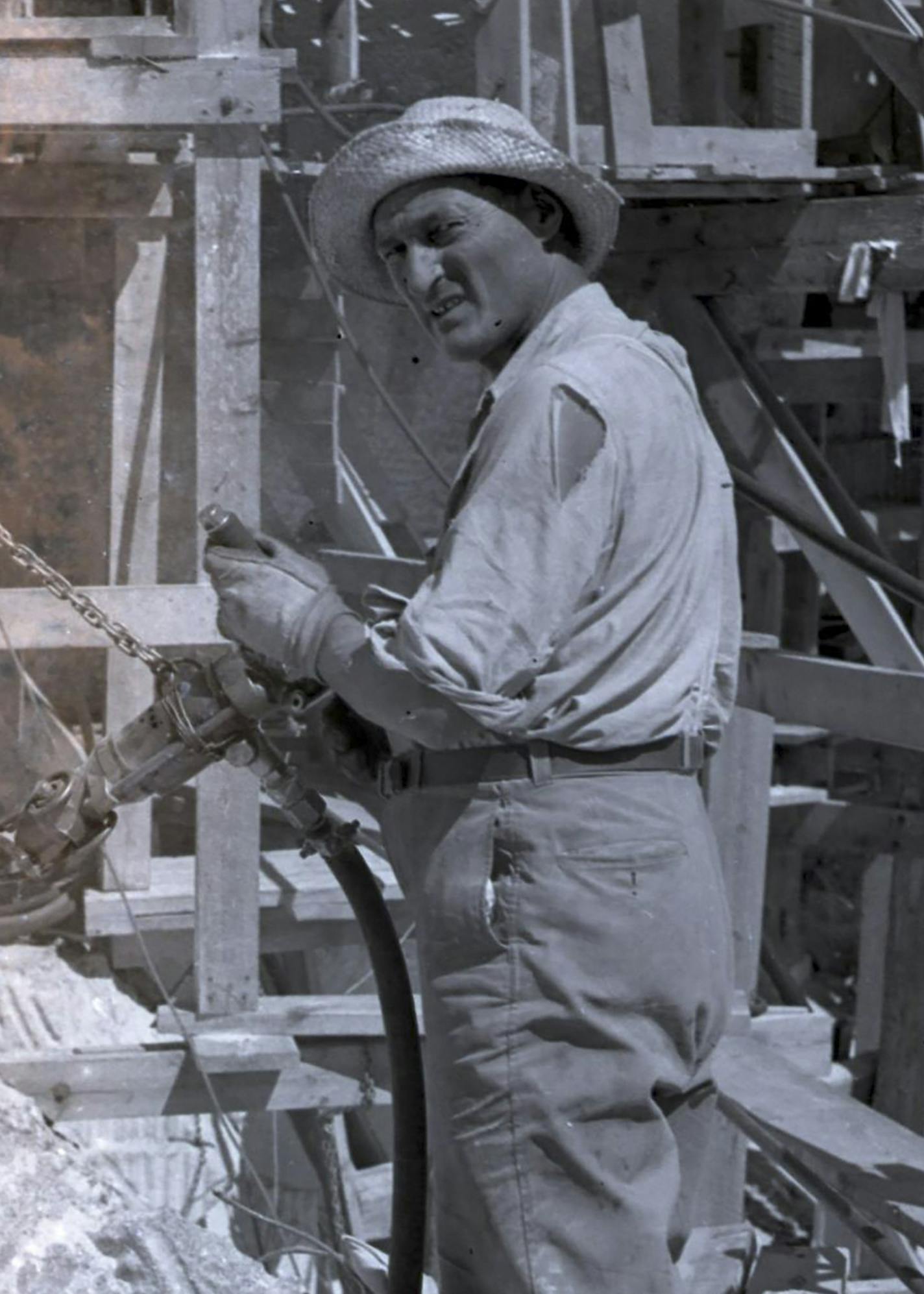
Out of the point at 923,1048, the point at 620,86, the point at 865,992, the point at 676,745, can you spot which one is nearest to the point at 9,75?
the point at 620,86

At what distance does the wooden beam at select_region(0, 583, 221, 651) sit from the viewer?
4137 millimetres

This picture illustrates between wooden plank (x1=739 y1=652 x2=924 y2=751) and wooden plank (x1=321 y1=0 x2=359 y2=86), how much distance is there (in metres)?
2.72

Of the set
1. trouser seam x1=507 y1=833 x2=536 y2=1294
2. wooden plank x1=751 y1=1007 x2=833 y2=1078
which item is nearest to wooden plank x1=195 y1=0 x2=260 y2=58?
trouser seam x1=507 y1=833 x2=536 y2=1294

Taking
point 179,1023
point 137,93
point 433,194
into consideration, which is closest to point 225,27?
point 137,93

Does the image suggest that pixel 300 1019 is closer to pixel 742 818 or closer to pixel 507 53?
pixel 742 818

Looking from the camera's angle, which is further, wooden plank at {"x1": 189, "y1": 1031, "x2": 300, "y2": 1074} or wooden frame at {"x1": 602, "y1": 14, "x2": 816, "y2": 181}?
wooden frame at {"x1": 602, "y1": 14, "x2": 816, "y2": 181}

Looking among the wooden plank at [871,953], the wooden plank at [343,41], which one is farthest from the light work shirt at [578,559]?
the wooden plank at [871,953]

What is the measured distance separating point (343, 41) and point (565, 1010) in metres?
4.87

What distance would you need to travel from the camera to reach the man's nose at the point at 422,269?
282cm

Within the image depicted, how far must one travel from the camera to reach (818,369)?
23.6 feet

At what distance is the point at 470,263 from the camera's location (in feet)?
9.17

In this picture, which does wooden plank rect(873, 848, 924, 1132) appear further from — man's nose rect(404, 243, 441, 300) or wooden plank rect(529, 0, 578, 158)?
man's nose rect(404, 243, 441, 300)

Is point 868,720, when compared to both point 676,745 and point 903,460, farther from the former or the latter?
point 903,460

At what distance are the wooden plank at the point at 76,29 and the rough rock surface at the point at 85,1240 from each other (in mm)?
2308
